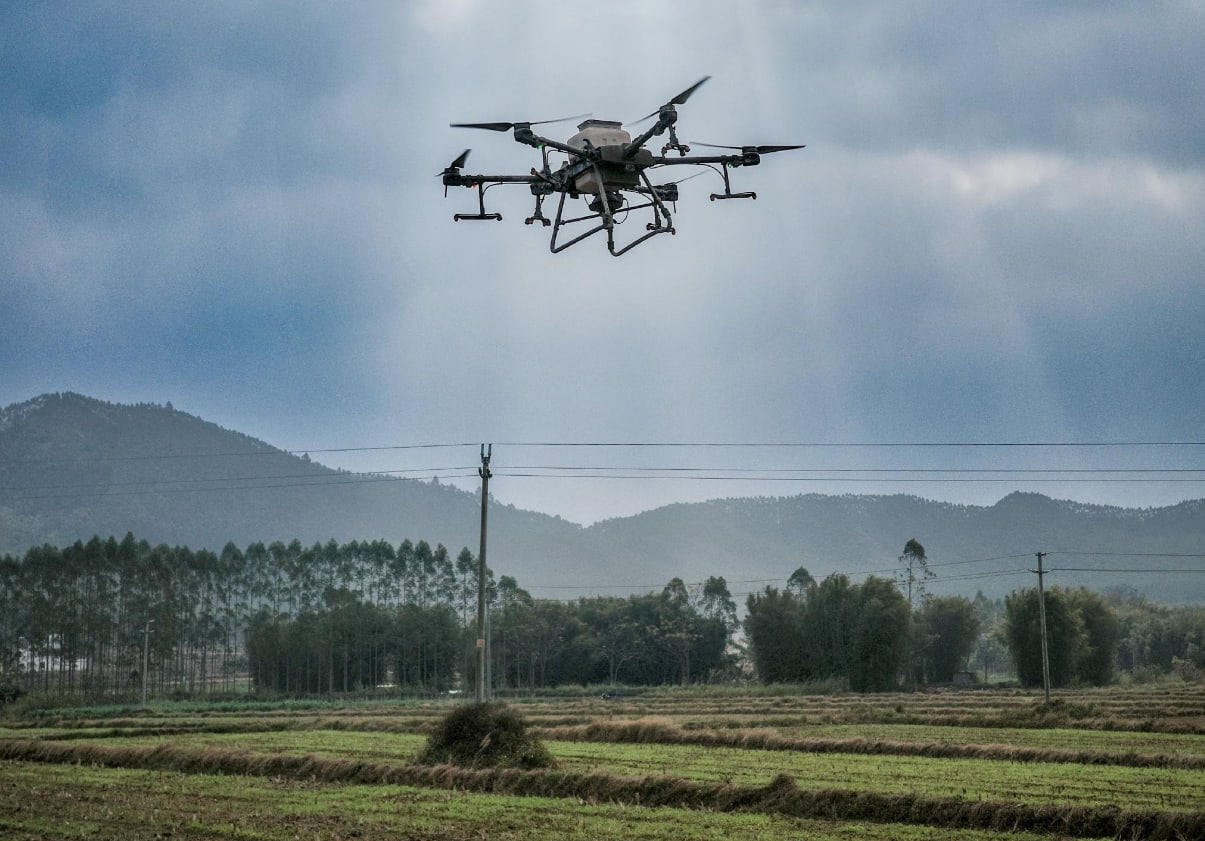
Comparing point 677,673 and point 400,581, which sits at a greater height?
point 400,581

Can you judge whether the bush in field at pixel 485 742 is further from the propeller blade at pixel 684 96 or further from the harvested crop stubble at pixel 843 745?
the propeller blade at pixel 684 96

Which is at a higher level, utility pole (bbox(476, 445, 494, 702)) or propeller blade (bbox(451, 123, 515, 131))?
propeller blade (bbox(451, 123, 515, 131))

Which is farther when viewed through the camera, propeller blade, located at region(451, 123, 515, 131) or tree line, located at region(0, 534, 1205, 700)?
tree line, located at region(0, 534, 1205, 700)

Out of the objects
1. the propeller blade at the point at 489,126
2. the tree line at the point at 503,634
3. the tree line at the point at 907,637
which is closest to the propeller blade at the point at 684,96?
the propeller blade at the point at 489,126

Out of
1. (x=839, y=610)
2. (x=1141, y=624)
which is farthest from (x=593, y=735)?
(x=1141, y=624)

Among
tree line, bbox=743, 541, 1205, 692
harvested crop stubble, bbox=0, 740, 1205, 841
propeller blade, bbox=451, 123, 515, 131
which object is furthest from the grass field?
tree line, bbox=743, 541, 1205, 692

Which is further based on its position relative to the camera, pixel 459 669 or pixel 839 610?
pixel 459 669

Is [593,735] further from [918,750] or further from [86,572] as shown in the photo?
[86,572]

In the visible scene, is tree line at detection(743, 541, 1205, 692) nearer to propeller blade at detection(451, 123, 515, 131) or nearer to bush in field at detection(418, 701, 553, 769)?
bush in field at detection(418, 701, 553, 769)
